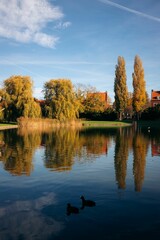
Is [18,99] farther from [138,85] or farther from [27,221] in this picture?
[27,221]

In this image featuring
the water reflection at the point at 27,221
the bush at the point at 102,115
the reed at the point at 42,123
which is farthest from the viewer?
the bush at the point at 102,115

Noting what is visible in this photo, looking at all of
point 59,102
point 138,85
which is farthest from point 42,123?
point 138,85

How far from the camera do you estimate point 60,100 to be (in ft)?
191

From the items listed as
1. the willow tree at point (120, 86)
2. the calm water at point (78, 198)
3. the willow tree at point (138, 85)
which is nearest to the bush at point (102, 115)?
the willow tree at point (120, 86)

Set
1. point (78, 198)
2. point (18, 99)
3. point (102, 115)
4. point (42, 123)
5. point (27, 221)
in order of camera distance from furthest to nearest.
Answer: point (102, 115)
point (42, 123)
point (18, 99)
point (78, 198)
point (27, 221)

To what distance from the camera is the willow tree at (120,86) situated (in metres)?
73.8

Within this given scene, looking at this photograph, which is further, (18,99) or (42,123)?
(42,123)

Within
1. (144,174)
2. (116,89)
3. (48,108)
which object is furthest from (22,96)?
(144,174)

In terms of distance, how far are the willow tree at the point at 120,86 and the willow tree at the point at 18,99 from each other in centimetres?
2687

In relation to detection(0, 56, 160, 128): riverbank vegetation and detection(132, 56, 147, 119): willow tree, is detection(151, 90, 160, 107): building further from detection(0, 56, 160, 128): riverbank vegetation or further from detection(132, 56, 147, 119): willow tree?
detection(132, 56, 147, 119): willow tree

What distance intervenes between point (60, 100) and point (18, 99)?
9157 millimetres

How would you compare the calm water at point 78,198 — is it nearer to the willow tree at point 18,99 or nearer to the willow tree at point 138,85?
the willow tree at point 18,99

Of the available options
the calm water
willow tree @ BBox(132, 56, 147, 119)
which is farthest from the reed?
the calm water

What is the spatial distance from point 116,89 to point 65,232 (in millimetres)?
68499
